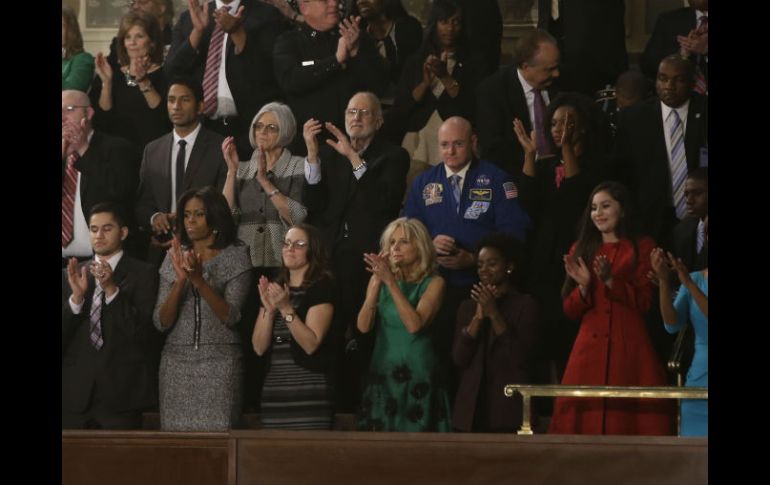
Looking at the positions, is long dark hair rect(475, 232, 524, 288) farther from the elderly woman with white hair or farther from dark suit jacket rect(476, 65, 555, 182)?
the elderly woman with white hair

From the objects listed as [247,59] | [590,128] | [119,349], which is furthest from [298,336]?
[590,128]

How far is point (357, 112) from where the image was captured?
6.79 metres

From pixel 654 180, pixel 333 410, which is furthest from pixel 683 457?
pixel 333 410

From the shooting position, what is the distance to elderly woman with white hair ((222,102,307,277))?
22.4 feet

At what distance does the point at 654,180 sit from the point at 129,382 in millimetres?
3587

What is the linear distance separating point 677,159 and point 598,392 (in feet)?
5.02

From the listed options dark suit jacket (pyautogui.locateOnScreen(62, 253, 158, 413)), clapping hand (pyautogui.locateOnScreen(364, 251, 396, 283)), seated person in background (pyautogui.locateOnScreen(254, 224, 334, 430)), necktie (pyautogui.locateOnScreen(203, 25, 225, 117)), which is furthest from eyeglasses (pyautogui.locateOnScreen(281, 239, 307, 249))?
necktie (pyautogui.locateOnScreen(203, 25, 225, 117))

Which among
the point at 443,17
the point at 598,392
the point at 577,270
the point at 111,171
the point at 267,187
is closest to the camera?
the point at 598,392

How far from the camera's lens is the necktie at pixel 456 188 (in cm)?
666

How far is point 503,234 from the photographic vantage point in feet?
21.7

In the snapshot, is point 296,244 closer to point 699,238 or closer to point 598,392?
point 598,392

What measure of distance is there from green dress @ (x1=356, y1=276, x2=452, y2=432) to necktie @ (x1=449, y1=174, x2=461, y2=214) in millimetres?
504

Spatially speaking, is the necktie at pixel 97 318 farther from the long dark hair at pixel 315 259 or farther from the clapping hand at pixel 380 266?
the clapping hand at pixel 380 266

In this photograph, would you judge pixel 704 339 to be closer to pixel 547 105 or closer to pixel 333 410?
pixel 547 105
